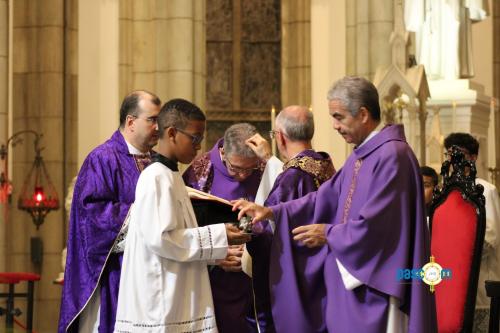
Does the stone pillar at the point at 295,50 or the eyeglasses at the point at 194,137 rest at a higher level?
the stone pillar at the point at 295,50

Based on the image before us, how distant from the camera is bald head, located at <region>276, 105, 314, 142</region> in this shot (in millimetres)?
5414

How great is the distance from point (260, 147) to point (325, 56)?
10541 millimetres

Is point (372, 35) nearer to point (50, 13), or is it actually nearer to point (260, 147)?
point (50, 13)

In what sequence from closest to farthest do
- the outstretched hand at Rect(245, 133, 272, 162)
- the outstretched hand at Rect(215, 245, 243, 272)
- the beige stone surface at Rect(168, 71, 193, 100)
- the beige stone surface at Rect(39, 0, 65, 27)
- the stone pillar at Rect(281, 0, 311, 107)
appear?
the outstretched hand at Rect(215, 245, 243, 272) < the outstretched hand at Rect(245, 133, 272, 162) < the beige stone surface at Rect(168, 71, 193, 100) < the beige stone surface at Rect(39, 0, 65, 27) < the stone pillar at Rect(281, 0, 311, 107)

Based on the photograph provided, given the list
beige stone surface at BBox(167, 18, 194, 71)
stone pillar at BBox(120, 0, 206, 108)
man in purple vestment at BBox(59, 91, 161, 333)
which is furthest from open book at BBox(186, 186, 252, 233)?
beige stone surface at BBox(167, 18, 194, 71)

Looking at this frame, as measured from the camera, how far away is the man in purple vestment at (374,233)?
4625mm

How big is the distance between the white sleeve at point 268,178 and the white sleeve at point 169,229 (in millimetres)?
1011

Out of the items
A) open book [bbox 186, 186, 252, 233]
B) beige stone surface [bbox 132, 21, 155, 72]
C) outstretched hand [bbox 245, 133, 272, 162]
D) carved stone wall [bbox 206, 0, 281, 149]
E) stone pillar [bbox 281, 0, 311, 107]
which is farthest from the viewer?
carved stone wall [bbox 206, 0, 281, 149]

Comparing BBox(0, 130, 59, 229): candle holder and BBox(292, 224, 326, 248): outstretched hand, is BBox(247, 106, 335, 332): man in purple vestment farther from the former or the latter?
BBox(0, 130, 59, 229): candle holder

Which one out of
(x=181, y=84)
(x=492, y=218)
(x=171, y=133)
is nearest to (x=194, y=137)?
(x=171, y=133)

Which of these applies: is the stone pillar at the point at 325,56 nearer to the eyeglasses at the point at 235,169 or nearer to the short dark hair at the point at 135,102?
the eyeglasses at the point at 235,169

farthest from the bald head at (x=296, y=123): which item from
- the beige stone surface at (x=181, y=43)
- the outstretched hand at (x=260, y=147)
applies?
the beige stone surface at (x=181, y=43)

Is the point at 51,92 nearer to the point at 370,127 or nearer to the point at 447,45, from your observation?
the point at 447,45

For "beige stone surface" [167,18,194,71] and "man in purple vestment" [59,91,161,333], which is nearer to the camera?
"man in purple vestment" [59,91,161,333]
